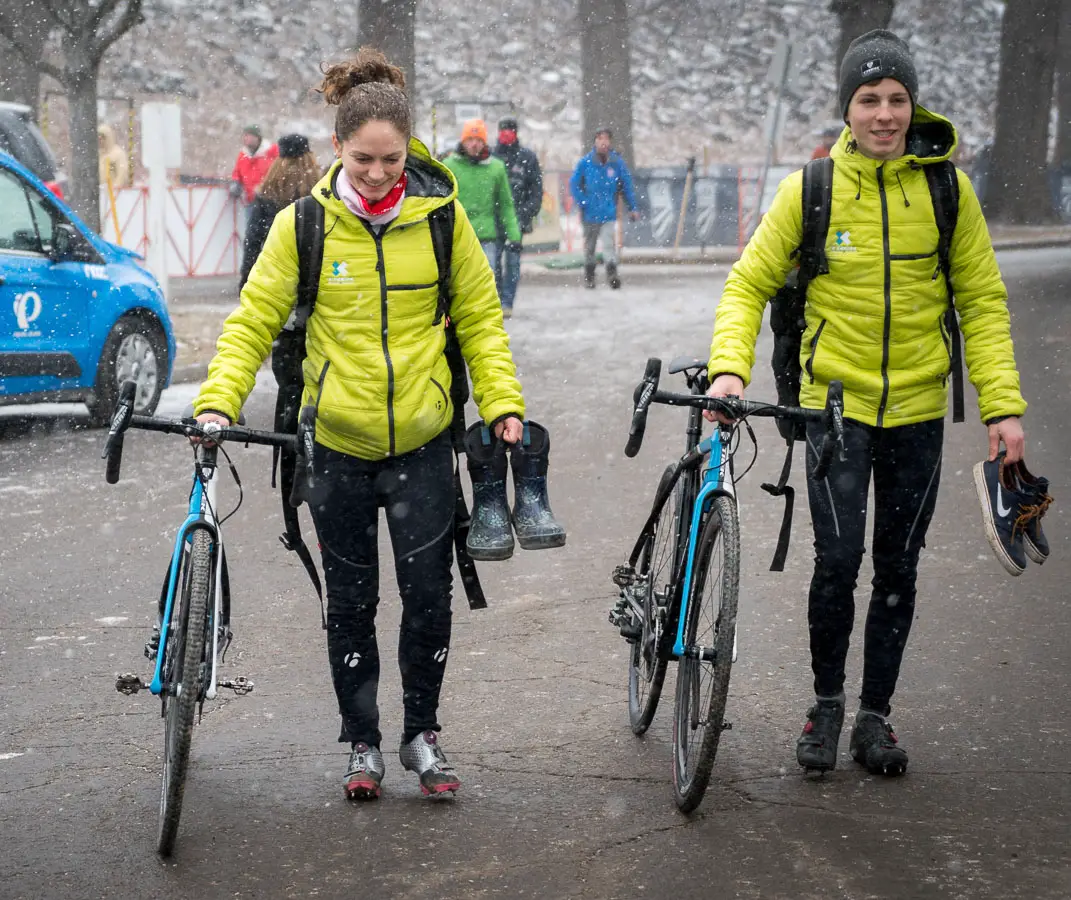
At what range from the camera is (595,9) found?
38.8 m

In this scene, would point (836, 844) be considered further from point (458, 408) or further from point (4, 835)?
point (4, 835)

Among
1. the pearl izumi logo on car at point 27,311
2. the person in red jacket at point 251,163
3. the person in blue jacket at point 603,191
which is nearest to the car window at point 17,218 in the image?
the pearl izumi logo on car at point 27,311

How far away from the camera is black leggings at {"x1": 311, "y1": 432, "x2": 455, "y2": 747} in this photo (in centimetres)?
479

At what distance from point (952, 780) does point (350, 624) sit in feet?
5.47

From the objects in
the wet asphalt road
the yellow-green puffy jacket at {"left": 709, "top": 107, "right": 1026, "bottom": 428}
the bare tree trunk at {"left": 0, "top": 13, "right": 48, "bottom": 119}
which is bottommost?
the wet asphalt road

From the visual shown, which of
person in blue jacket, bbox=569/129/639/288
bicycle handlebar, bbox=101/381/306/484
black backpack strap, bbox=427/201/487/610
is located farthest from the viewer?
person in blue jacket, bbox=569/129/639/288

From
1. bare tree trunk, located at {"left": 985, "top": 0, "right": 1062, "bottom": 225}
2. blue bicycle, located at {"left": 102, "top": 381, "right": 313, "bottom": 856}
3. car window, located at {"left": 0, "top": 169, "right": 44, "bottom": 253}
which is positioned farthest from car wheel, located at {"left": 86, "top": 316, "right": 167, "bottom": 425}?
bare tree trunk, located at {"left": 985, "top": 0, "right": 1062, "bottom": 225}

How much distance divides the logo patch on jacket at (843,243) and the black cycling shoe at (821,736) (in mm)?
1242

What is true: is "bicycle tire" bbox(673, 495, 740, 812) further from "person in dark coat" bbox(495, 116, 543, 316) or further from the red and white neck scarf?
"person in dark coat" bbox(495, 116, 543, 316)

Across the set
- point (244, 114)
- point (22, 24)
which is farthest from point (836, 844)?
point (244, 114)

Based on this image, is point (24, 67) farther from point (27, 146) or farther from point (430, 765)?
point (430, 765)

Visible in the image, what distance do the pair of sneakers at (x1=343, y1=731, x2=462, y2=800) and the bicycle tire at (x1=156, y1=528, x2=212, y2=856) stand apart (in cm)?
52

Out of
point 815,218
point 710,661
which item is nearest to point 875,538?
point 710,661

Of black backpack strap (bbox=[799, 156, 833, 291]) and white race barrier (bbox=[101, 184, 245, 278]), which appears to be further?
white race barrier (bbox=[101, 184, 245, 278])
